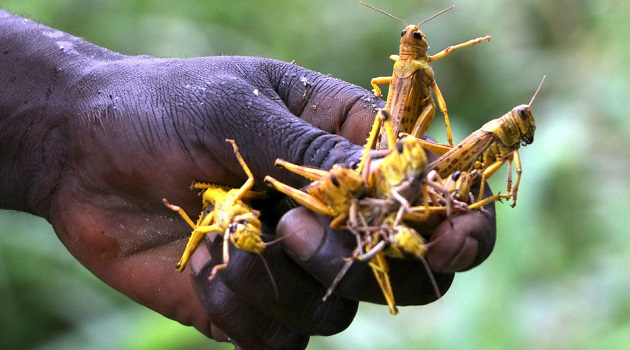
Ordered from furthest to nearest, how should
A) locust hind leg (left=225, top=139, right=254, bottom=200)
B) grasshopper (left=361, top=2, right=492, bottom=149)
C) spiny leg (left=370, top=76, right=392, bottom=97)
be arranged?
spiny leg (left=370, top=76, right=392, bottom=97) → grasshopper (left=361, top=2, right=492, bottom=149) → locust hind leg (left=225, top=139, right=254, bottom=200)

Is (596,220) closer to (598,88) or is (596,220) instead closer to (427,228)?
(598,88)

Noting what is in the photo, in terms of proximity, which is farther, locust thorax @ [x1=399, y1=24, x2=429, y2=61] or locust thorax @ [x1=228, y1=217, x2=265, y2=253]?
locust thorax @ [x1=399, y1=24, x2=429, y2=61]

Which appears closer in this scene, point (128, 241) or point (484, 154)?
point (484, 154)

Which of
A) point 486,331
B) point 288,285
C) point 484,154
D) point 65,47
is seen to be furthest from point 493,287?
point 65,47

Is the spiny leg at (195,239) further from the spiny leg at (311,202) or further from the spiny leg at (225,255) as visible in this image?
the spiny leg at (311,202)

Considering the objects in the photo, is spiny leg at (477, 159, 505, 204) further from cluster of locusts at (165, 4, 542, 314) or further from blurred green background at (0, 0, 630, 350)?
blurred green background at (0, 0, 630, 350)

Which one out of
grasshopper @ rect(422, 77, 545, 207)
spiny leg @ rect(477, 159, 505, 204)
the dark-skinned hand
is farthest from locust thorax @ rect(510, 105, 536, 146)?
the dark-skinned hand

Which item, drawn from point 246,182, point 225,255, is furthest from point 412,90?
point 225,255

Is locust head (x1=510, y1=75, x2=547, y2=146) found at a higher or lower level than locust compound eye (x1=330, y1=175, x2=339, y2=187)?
higher
